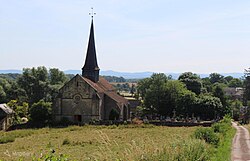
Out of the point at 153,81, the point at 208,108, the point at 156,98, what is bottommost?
the point at 208,108

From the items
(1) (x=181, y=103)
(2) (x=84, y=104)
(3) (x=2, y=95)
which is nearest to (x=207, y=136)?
(2) (x=84, y=104)

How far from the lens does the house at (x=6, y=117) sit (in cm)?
4588

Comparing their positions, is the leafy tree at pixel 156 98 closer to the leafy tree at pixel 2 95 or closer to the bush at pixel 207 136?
the leafy tree at pixel 2 95

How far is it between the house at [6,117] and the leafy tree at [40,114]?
3.05 m

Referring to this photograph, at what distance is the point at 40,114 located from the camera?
156ft

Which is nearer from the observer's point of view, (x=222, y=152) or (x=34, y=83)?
(x=222, y=152)

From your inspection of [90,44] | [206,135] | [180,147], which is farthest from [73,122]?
[180,147]

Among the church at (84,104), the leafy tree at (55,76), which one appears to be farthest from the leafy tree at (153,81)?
the leafy tree at (55,76)

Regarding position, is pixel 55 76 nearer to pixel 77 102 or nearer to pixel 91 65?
pixel 91 65

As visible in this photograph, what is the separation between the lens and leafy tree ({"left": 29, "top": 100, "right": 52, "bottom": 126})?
155ft

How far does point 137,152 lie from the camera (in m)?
7.32

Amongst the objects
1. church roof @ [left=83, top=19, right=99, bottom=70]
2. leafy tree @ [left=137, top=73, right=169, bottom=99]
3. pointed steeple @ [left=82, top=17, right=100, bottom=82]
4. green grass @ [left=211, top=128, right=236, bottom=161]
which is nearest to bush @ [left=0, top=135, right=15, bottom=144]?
green grass @ [left=211, top=128, right=236, bottom=161]

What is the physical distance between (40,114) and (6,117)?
4.36 m

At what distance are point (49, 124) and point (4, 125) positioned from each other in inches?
221
